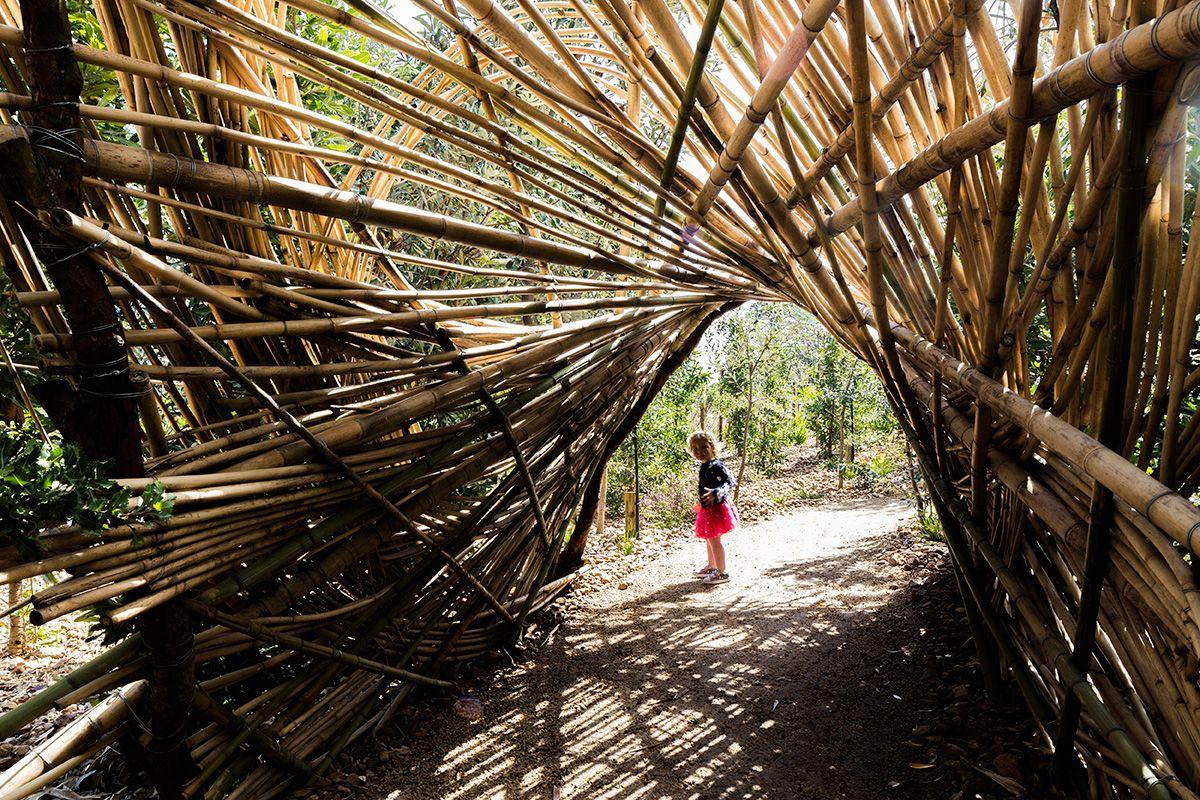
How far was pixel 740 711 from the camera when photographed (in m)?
2.51

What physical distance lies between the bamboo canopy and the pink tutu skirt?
2.02 metres

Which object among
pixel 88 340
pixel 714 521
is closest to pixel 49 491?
pixel 88 340

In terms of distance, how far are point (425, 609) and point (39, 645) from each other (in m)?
2.29

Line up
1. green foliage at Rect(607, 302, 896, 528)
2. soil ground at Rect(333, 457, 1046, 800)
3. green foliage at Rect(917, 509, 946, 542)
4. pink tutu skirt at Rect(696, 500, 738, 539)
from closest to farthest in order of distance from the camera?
soil ground at Rect(333, 457, 1046, 800) → green foliage at Rect(917, 509, 946, 542) → pink tutu skirt at Rect(696, 500, 738, 539) → green foliage at Rect(607, 302, 896, 528)

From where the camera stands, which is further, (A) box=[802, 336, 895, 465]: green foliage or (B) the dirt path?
(A) box=[802, 336, 895, 465]: green foliage

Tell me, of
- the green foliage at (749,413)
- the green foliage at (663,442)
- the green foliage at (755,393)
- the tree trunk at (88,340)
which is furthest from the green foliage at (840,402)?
the tree trunk at (88,340)

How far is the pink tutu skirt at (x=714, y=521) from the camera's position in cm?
420

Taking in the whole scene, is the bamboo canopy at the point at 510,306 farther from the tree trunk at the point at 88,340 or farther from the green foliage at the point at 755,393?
the green foliage at the point at 755,393

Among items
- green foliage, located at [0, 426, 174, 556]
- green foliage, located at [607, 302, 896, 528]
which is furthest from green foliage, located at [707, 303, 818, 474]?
green foliage, located at [0, 426, 174, 556]

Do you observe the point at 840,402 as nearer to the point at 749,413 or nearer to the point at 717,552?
the point at 749,413

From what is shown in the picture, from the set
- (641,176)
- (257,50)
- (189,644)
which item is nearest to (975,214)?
(641,176)

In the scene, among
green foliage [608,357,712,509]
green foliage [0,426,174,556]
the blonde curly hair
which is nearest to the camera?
green foliage [0,426,174,556]

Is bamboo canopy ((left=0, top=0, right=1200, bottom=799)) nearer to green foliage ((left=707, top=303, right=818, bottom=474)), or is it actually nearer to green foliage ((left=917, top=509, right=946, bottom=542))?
green foliage ((left=917, top=509, right=946, bottom=542))

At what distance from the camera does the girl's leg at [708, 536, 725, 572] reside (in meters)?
4.24
